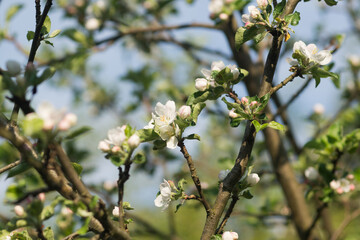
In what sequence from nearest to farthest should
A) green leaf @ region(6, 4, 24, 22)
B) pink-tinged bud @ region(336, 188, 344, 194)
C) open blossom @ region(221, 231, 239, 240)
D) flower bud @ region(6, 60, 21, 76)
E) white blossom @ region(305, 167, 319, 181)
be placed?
flower bud @ region(6, 60, 21, 76), open blossom @ region(221, 231, 239, 240), pink-tinged bud @ region(336, 188, 344, 194), white blossom @ region(305, 167, 319, 181), green leaf @ region(6, 4, 24, 22)

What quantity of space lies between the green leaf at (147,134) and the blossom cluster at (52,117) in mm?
271

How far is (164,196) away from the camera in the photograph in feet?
3.83

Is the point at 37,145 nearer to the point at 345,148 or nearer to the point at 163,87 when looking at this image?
the point at 345,148

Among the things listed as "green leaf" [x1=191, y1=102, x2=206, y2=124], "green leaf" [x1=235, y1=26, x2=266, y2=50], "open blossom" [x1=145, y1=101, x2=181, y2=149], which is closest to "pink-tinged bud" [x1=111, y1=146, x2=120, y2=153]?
"open blossom" [x1=145, y1=101, x2=181, y2=149]

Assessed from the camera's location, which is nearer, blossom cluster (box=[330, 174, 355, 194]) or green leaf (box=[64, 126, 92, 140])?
green leaf (box=[64, 126, 92, 140])

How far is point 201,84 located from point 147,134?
22 cm

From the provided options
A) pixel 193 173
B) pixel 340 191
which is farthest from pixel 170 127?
pixel 340 191

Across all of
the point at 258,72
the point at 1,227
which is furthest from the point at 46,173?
the point at 258,72

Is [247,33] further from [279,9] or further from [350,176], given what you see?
[350,176]

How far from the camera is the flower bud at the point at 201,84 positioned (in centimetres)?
112

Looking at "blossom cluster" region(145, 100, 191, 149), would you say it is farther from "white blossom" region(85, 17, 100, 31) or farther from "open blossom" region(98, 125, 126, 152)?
"white blossom" region(85, 17, 100, 31)

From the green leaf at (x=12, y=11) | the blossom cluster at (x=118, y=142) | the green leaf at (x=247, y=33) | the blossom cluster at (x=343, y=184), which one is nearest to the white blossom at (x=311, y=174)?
the blossom cluster at (x=343, y=184)

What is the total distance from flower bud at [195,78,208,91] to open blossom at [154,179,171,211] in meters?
0.31

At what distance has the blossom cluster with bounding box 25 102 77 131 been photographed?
0.78m
